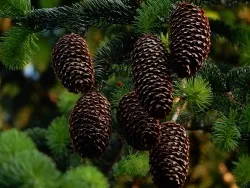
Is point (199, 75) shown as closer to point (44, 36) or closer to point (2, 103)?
point (44, 36)

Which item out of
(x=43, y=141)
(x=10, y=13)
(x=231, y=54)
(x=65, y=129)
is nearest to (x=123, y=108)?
(x=10, y=13)

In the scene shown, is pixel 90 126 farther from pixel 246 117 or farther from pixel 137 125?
pixel 246 117

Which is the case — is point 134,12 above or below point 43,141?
above

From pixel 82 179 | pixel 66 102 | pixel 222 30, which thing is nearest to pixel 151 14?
pixel 82 179

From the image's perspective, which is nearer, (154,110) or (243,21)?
(154,110)

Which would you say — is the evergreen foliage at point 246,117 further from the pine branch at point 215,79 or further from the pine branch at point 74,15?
the pine branch at point 74,15

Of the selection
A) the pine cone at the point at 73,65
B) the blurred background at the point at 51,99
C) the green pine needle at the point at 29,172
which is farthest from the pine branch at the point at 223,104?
the blurred background at the point at 51,99
